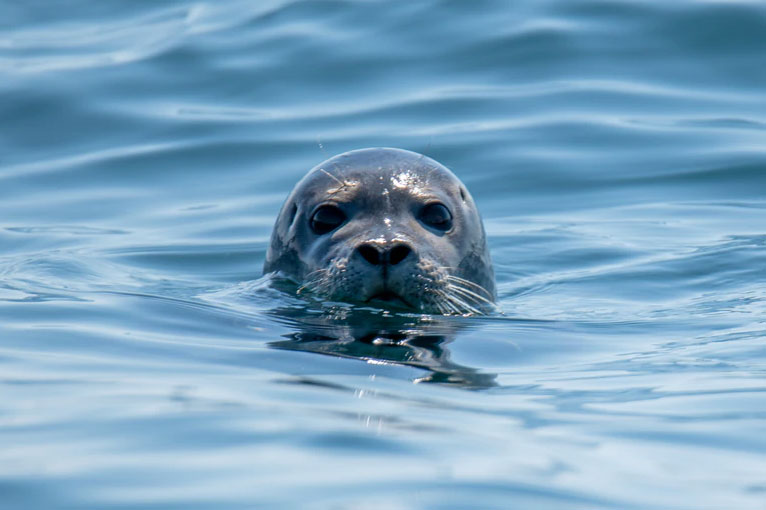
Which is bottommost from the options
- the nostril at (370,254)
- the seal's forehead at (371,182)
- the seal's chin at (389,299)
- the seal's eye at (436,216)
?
the seal's chin at (389,299)

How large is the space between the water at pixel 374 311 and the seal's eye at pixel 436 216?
25.8 inches

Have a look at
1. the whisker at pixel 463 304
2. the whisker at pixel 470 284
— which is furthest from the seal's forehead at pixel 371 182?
the whisker at pixel 463 304

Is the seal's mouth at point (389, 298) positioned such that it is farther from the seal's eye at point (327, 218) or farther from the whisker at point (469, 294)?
the seal's eye at point (327, 218)

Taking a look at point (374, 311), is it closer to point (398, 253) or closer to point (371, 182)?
point (398, 253)

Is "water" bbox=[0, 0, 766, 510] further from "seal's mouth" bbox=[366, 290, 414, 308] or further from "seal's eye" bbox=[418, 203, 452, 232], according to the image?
"seal's eye" bbox=[418, 203, 452, 232]

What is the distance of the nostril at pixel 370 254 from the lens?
5.18 meters

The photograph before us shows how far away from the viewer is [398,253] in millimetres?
5223

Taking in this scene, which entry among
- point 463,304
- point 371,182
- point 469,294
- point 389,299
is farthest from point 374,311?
point 371,182

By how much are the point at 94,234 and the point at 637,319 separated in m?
4.08

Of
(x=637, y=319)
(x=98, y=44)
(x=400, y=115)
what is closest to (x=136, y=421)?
(x=637, y=319)

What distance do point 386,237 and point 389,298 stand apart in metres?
0.25

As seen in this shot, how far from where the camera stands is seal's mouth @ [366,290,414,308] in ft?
17.2

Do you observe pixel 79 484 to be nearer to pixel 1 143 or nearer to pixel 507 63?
pixel 1 143

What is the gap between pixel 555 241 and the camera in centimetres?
842
